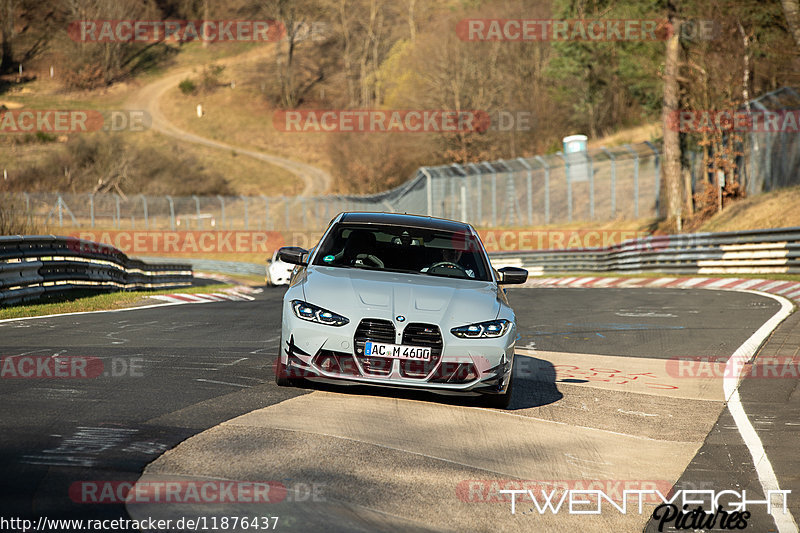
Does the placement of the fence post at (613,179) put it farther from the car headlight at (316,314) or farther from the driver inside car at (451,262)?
the car headlight at (316,314)

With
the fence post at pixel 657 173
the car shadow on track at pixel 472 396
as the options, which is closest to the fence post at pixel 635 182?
the fence post at pixel 657 173

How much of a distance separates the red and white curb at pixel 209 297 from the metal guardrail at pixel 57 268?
1368 mm

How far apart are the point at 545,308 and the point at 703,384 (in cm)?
870

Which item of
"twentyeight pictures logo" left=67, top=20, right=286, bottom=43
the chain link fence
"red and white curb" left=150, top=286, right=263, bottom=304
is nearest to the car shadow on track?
"red and white curb" left=150, top=286, right=263, bottom=304

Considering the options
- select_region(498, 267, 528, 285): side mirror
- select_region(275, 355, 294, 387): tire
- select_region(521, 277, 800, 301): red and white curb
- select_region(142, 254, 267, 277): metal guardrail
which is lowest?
select_region(142, 254, 267, 277): metal guardrail

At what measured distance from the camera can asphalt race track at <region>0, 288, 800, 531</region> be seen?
4574mm

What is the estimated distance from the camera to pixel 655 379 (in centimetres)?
923

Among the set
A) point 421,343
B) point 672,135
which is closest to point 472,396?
point 421,343

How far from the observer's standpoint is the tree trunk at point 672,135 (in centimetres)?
3525

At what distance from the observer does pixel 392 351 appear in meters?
6.96

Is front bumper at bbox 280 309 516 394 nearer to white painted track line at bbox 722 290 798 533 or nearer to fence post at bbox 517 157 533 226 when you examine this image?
white painted track line at bbox 722 290 798 533

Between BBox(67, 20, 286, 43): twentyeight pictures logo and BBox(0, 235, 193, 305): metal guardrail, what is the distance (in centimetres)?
9064

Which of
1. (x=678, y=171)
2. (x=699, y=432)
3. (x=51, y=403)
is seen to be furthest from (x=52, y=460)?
(x=678, y=171)

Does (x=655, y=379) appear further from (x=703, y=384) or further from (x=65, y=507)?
(x=65, y=507)
